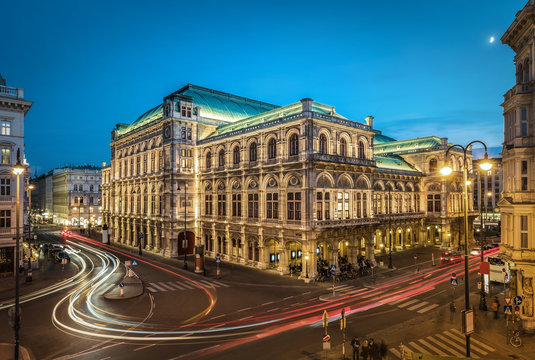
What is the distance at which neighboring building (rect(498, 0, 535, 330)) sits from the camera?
22.5 meters

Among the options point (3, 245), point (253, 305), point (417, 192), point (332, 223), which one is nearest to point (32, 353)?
point (253, 305)

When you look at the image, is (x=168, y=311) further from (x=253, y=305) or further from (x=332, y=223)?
(x=332, y=223)

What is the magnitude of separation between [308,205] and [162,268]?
22.1 m

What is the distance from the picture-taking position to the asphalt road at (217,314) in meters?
21.0

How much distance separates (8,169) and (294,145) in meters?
33.8

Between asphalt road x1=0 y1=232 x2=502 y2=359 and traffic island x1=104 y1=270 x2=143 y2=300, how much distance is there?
0.54 meters

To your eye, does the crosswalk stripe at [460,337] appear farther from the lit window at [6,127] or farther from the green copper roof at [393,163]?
the lit window at [6,127]

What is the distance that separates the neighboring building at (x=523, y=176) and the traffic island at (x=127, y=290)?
1208 inches

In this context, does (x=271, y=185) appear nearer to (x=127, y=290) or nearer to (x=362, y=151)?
(x=362, y=151)

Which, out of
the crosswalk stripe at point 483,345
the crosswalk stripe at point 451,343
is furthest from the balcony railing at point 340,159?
the crosswalk stripe at point 483,345

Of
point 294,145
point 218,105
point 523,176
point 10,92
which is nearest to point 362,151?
point 294,145

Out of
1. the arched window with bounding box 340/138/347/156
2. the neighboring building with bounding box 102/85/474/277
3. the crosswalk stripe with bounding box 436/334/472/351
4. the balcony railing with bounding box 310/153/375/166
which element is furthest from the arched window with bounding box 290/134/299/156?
the crosswalk stripe with bounding box 436/334/472/351

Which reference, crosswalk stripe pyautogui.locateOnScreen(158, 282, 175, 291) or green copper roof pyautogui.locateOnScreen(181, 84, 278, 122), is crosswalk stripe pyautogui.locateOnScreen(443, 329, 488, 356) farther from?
green copper roof pyautogui.locateOnScreen(181, 84, 278, 122)

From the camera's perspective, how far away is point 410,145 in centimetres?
7056
